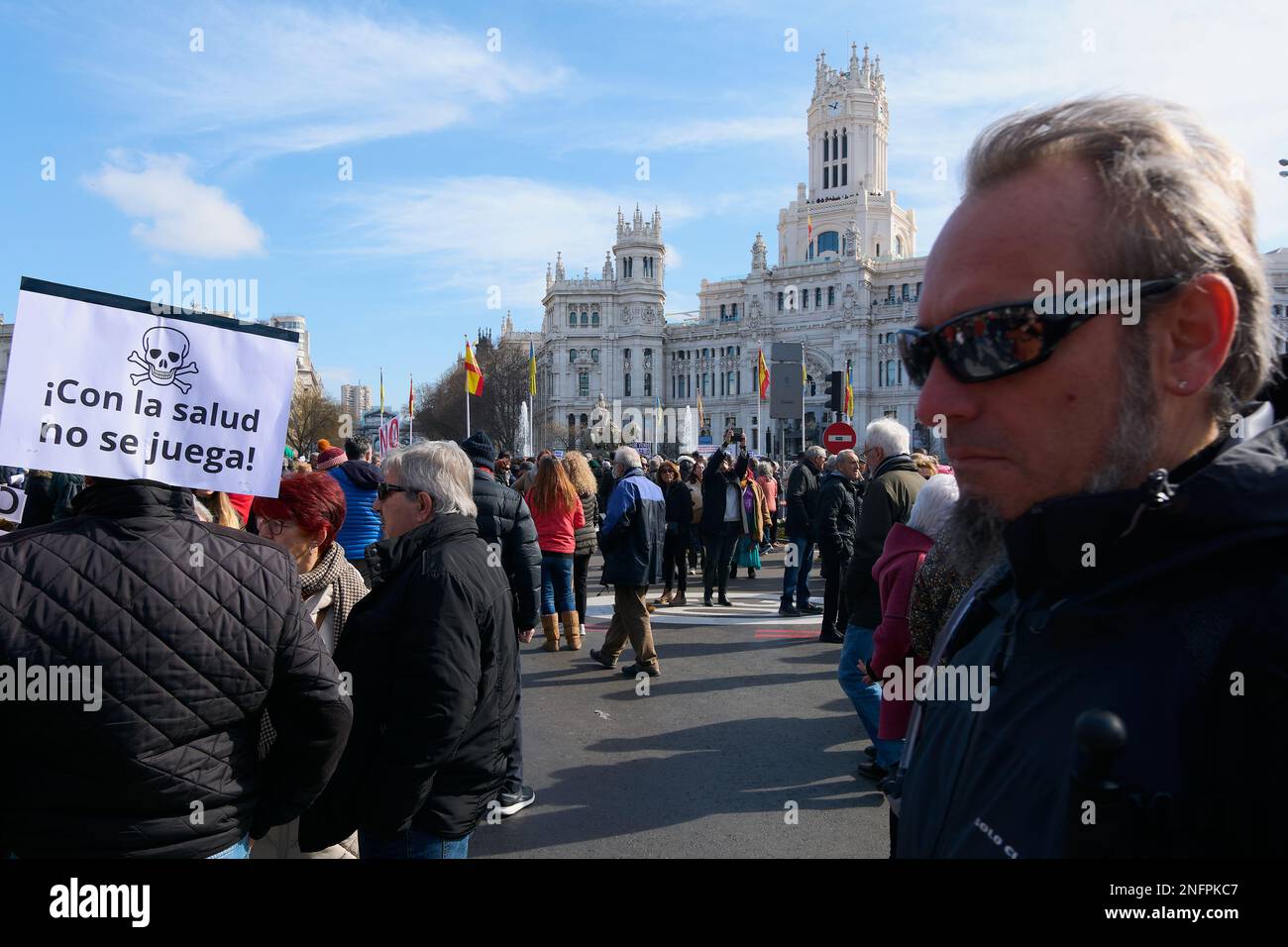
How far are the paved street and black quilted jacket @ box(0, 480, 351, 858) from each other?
8.44 ft

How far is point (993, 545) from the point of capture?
1.25m

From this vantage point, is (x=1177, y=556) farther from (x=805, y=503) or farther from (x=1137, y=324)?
(x=805, y=503)

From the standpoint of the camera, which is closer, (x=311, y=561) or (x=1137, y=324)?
(x=1137, y=324)

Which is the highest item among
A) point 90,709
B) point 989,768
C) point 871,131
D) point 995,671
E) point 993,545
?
point 871,131

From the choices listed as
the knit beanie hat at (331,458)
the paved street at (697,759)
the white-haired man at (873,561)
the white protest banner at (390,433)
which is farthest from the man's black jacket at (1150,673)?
the white protest banner at (390,433)

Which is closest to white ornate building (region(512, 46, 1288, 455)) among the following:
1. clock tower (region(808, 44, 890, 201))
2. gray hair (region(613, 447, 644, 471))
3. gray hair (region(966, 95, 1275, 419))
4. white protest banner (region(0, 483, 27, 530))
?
clock tower (region(808, 44, 890, 201))

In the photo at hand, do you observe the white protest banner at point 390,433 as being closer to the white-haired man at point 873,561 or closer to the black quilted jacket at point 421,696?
the white-haired man at point 873,561

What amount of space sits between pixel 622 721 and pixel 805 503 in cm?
531

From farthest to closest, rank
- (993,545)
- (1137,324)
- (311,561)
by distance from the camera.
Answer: (311,561), (993,545), (1137,324)

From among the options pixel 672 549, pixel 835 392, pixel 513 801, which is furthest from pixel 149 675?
pixel 835 392

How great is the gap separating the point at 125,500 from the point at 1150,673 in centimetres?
236

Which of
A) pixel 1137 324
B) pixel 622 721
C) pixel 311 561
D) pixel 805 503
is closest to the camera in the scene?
pixel 1137 324

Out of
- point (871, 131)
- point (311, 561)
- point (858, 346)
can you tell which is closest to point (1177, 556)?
point (311, 561)

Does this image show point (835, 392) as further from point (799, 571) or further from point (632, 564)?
point (632, 564)
